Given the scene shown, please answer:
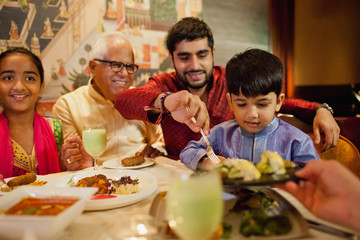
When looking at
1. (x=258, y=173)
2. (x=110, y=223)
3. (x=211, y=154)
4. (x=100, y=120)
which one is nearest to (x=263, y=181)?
(x=258, y=173)

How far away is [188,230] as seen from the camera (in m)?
0.60

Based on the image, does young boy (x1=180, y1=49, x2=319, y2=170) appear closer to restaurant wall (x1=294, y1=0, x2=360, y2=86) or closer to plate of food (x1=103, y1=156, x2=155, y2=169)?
plate of food (x1=103, y1=156, x2=155, y2=169)

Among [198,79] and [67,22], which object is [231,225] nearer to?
[198,79]

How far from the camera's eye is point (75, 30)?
3.33 m

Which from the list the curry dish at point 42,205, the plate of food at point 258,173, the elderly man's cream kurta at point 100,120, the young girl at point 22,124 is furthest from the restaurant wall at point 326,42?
the curry dish at point 42,205

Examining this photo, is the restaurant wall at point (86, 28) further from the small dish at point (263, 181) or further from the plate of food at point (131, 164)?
the small dish at point (263, 181)

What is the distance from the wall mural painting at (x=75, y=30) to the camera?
299cm

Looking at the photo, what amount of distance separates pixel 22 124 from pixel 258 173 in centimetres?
213

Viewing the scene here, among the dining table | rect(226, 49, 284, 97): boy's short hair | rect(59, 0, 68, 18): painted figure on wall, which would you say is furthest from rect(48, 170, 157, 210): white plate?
rect(59, 0, 68, 18): painted figure on wall

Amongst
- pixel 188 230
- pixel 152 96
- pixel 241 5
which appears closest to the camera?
pixel 188 230

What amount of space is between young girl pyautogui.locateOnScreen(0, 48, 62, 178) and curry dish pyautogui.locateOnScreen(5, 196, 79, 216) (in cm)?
135

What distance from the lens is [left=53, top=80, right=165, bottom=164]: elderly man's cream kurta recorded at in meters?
2.82

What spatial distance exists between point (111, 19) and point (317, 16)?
4.42 metres

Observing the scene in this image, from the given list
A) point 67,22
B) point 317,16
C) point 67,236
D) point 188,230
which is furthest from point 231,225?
point 317,16
